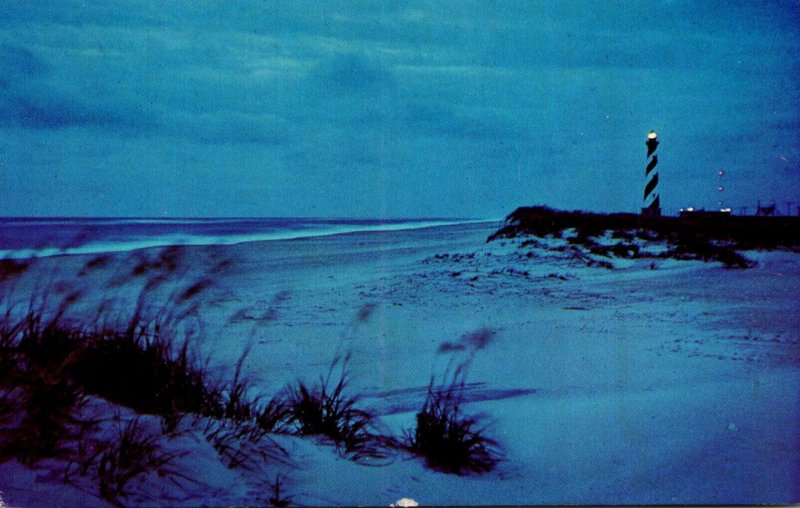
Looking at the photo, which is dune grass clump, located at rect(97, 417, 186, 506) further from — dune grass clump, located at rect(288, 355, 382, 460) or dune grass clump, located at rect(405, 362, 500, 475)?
dune grass clump, located at rect(405, 362, 500, 475)

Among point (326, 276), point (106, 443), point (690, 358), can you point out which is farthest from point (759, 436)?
point (326, 276)

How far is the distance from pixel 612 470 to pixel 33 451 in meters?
2.52

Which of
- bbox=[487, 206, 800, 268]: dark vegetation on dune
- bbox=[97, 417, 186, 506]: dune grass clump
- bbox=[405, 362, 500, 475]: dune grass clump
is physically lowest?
bbox=[405, 362, 500, 475]: dune grass clump

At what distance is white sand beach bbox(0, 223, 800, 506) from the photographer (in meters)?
Answer: 2.79

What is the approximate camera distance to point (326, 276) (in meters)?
8.50

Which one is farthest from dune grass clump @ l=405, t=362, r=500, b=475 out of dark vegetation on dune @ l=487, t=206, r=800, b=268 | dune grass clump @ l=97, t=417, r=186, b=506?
dark vegetation on dune @ l=487, t=206, r=800, b=268

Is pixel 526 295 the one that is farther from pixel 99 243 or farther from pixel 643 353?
pixel 99 243

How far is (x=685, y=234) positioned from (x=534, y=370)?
7.62 meters

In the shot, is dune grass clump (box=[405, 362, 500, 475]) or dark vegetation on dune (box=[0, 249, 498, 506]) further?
dune grass clump (box=[405, 362, 500, 475])

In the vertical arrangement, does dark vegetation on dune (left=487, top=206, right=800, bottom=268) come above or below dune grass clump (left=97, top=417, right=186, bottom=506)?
above

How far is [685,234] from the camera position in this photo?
10922mm

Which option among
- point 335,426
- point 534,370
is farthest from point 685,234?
point 335,426

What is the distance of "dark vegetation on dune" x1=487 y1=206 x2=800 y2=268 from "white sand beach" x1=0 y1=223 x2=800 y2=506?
1.59 ft

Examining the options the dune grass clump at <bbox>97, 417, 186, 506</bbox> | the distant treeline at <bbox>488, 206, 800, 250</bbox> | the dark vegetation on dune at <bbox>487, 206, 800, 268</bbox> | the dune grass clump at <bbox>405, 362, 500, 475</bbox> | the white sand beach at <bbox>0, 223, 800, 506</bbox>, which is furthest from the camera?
the distant treeline at <bbox>488, 206, 800, 250</bbox>
